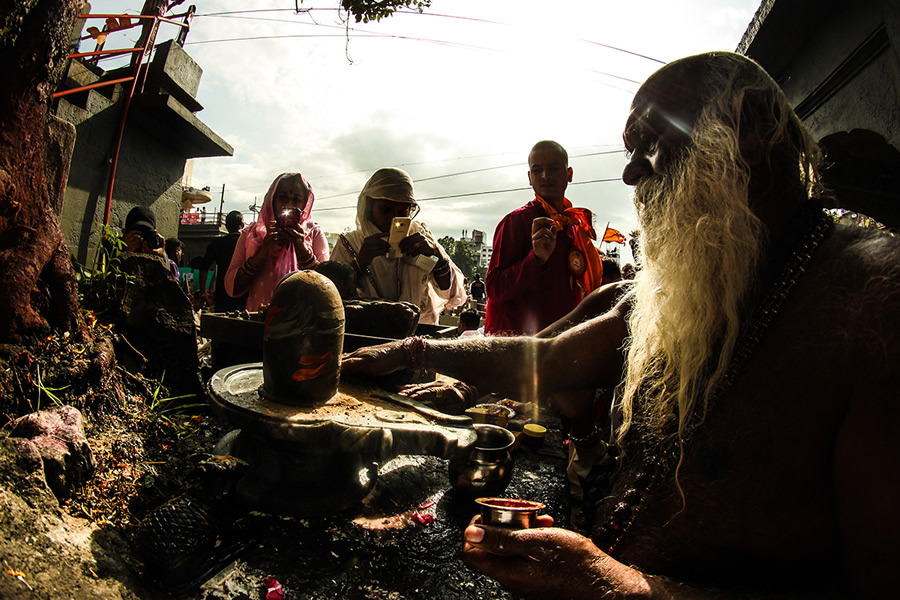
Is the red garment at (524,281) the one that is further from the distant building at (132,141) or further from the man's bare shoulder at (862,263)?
the distant building at (132,141)

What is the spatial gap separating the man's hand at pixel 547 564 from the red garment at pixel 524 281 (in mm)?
2753

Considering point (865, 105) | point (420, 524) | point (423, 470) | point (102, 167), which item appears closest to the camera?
point (420, 524)

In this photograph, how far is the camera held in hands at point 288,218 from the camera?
4.15 meters

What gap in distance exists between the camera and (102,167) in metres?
6.51

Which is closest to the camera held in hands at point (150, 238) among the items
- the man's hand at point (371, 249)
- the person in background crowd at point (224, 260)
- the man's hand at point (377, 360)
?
the person in background crowd at point (224, 260)

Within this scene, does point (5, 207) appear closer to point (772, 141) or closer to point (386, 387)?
point (386, 387)

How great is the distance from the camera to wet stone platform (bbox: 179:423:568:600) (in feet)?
4.39

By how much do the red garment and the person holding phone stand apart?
61 cm

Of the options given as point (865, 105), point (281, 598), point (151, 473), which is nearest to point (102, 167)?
point (151, 473)

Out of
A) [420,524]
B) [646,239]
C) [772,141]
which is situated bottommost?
[420,524]

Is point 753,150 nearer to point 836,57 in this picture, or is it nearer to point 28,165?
point 28,165

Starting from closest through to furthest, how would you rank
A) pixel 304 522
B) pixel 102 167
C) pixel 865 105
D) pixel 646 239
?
pixel 304 522 → pixel 646 239 → pixel 865 105 → pixel 102 167

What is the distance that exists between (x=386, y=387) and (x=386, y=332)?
2.65 ft

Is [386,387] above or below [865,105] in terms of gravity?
below
